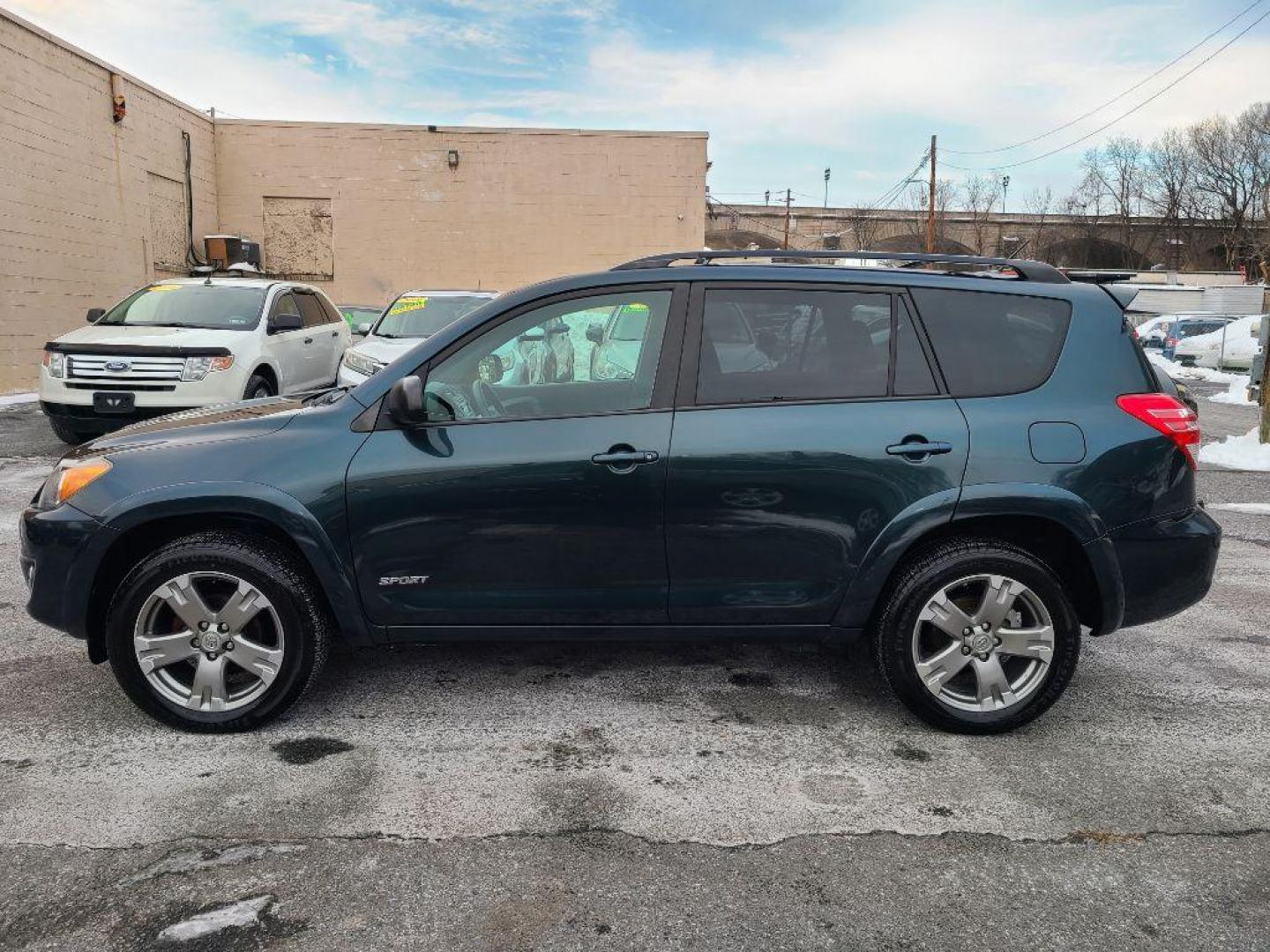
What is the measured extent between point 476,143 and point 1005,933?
21.9m

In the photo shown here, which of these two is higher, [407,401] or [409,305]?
[409,305]

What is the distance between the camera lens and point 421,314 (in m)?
10.7

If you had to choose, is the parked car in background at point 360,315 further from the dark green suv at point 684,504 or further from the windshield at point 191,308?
the dark green suv at point 684,504

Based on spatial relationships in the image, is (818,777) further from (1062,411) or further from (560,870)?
(1062,411)

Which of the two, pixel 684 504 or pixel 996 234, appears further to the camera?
pixel 996 234

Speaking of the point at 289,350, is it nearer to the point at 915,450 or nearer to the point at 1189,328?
the point at 915,450

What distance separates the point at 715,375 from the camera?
351cm

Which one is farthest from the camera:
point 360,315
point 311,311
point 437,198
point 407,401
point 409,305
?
point 437,198

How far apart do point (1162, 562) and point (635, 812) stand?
215cm

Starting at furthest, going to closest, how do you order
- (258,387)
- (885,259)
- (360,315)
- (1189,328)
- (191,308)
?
(1189,328), (360,315), (191,308), (258,387), (885,259)

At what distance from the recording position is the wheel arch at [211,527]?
11.0 ft

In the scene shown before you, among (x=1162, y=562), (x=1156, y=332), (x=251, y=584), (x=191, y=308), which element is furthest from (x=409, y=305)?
(x=1156, y=332)

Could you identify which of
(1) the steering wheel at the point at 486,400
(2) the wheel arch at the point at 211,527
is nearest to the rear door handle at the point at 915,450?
(1) the steering wheel at the point at 486,400

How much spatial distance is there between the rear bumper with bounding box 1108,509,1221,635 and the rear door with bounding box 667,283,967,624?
71cm
